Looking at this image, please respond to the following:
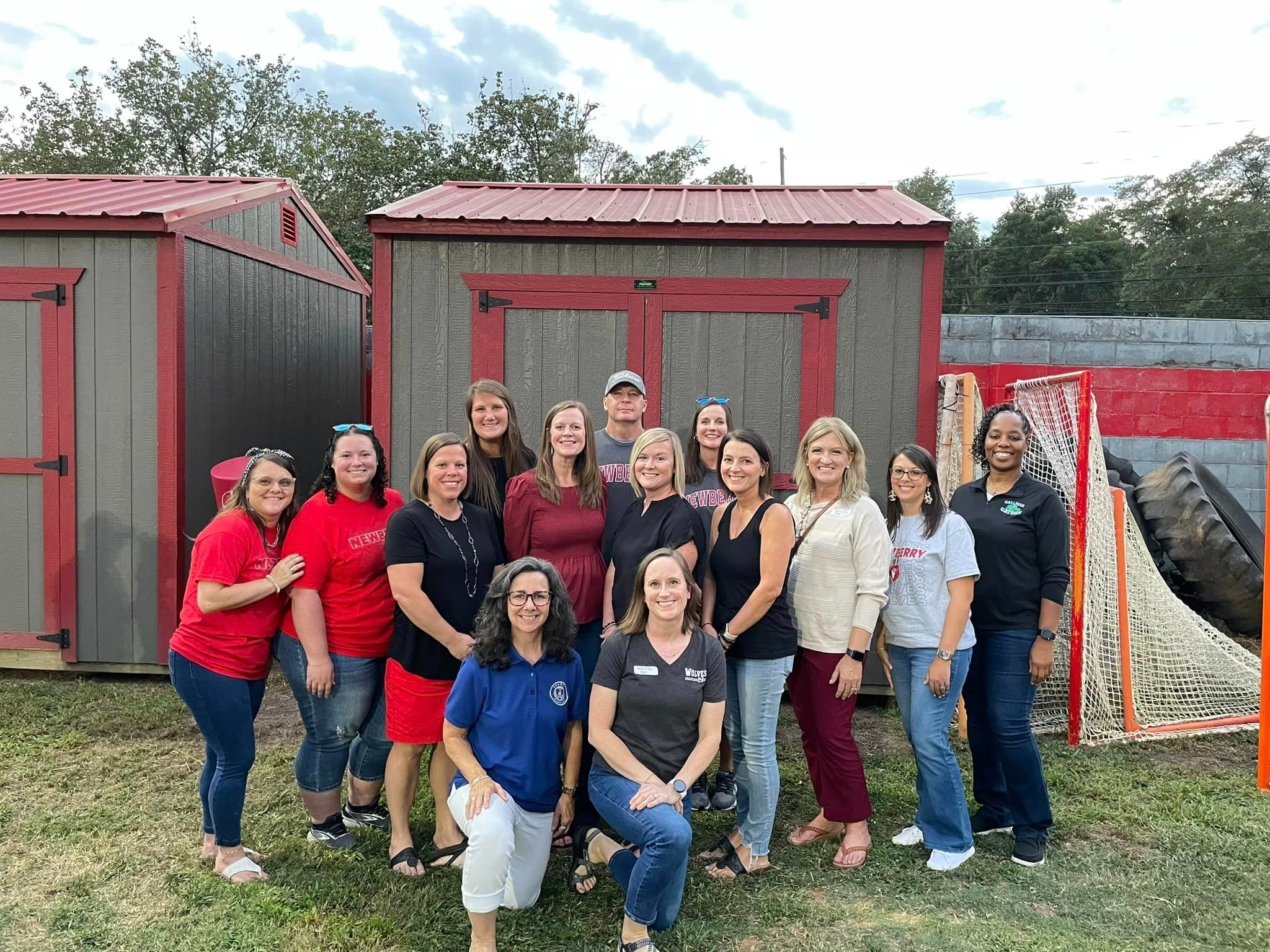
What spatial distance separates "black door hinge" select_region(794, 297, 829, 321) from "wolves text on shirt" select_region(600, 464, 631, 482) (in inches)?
81.8

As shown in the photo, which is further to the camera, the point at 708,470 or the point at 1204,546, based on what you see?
the point at 1204,546

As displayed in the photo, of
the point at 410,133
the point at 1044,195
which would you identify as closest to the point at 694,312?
the point at 410,133

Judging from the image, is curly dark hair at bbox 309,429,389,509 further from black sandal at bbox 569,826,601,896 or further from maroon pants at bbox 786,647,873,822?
maroon pants at bbox 786,647,873,822

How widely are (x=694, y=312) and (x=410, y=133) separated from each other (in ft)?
65.2

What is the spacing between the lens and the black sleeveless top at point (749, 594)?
3043 millimetres

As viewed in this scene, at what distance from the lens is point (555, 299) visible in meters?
5.09

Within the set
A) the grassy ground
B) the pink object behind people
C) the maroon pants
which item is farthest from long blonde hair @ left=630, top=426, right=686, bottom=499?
the pink object behind people

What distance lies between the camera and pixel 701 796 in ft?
12.1

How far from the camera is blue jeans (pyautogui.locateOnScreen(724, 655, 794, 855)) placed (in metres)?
3.07

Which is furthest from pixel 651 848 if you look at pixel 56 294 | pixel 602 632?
pixel 56 294

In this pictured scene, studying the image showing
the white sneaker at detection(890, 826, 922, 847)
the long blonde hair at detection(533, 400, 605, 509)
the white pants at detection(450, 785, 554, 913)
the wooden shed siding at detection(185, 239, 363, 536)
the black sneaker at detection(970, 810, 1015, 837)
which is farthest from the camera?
the wooden shed siding at detection(185, 239, 363, 536)

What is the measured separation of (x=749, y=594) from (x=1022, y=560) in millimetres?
1063

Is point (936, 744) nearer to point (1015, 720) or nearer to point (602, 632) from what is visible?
point (1015, 720)

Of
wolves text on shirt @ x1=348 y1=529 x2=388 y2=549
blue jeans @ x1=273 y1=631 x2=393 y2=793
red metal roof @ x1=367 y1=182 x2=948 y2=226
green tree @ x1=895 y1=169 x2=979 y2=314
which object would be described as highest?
green tree @ x1=895 y1=169 x2=979 y2=314
